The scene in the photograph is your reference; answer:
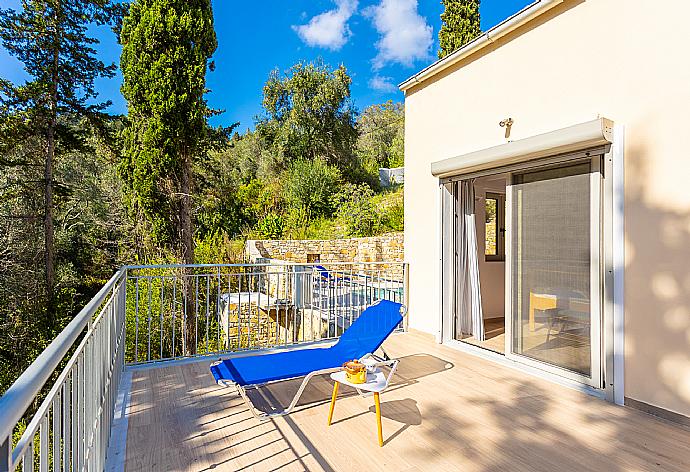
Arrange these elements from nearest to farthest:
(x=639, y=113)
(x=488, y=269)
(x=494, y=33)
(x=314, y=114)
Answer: (x=639, y=113), (x=494, y=33), (x=488, y=269), (x=314, y=114)

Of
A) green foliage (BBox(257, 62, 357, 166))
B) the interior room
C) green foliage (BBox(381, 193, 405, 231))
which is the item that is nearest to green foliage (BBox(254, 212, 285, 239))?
green foliage (BBox(381, 193, 405, 231))

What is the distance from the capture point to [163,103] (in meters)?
9.14

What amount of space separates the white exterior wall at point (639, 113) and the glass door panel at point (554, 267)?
0.37 meters

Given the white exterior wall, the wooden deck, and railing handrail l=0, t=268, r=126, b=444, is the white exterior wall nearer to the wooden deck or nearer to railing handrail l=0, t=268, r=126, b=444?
the wooden deck

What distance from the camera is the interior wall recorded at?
259 inches

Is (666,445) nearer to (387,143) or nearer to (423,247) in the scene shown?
(423,247)

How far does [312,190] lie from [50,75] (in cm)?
975

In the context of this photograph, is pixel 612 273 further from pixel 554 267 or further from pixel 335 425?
pixel 335 425

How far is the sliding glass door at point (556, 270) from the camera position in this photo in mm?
3738

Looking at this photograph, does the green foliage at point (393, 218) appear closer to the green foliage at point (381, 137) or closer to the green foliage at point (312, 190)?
the green foliage at point (312, 190)

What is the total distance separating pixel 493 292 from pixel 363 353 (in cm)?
429

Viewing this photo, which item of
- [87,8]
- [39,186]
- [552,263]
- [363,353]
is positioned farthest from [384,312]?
[87,8]

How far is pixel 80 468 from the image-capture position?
66.1 inches

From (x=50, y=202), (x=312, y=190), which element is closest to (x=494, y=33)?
(x=50, y=202)
